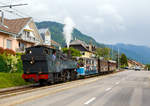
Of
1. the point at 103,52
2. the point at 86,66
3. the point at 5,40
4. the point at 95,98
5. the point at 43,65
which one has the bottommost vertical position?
the point at 95,98

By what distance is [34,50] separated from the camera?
56.1 ft

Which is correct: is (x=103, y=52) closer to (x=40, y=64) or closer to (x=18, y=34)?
(x=18, y=34)

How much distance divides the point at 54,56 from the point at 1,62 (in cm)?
608

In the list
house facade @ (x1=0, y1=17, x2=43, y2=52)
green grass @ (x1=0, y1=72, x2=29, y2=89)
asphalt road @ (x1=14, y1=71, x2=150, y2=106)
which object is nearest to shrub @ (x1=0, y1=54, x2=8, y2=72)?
green grass @ (x1=0, y1=72, x2=29, y2=89)

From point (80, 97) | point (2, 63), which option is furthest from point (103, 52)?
point (80, 97)

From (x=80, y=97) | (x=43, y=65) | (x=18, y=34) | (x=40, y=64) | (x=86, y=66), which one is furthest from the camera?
(x=18, y=34)

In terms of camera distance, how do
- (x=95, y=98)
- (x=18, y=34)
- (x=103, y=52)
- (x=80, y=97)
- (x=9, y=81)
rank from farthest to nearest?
(x=103, y=52)
(x=18, y=34)
(x=9, y=81)
(x=80, y=97)
(x=95, y=98)

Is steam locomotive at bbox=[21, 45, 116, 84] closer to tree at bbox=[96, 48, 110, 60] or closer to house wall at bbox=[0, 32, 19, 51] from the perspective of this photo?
house wall at bbox=[0, 32, 19, 51]

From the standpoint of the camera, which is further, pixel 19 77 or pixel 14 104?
pixel 19 77

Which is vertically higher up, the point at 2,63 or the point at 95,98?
the point at 2,63

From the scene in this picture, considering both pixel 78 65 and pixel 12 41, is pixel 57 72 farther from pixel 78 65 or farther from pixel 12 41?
pixel 12 41

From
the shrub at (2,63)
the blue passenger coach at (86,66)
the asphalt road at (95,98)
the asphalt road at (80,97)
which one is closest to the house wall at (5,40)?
the shrub at (2,63)

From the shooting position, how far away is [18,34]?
3559 centimetres

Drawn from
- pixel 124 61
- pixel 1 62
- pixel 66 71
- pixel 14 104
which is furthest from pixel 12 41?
pixel 124 61
